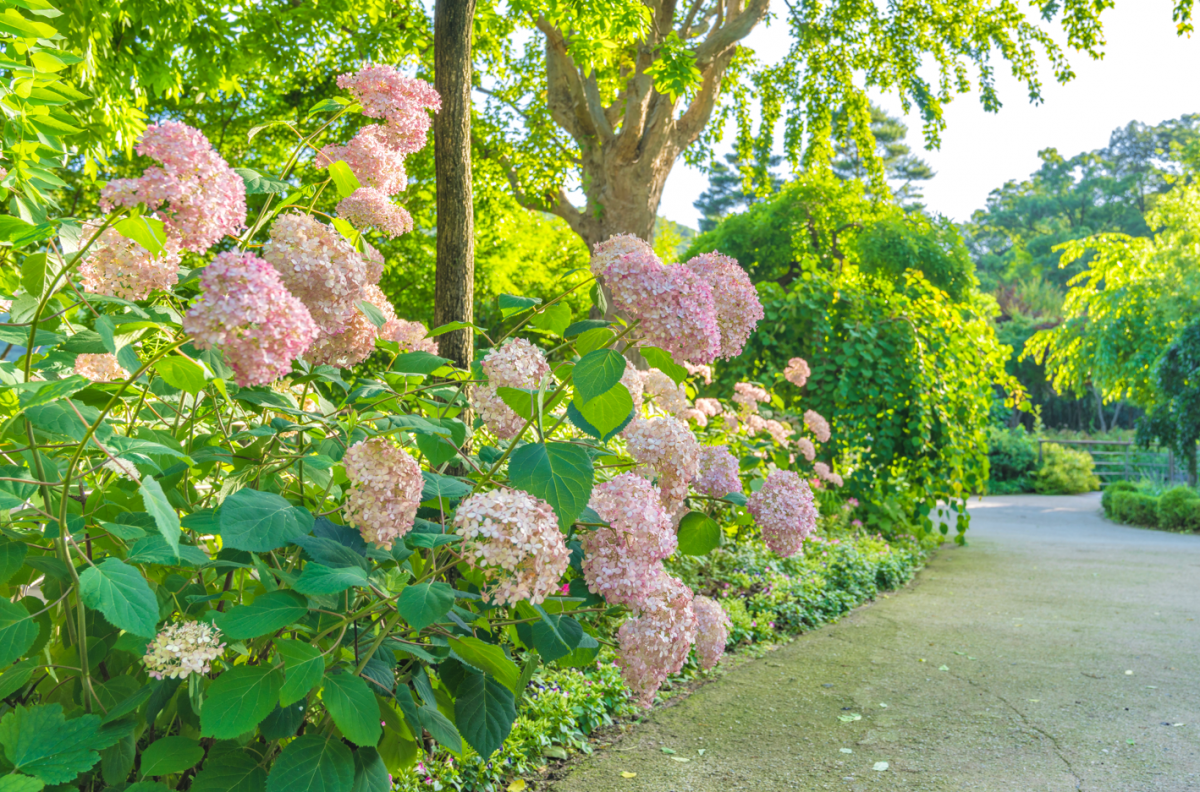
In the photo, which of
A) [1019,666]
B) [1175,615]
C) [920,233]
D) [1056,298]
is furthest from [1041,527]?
[1056,298]

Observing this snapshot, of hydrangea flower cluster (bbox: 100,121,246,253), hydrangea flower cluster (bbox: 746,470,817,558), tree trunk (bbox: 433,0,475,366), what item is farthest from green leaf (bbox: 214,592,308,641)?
tree trunk (bbox: 433,0,475,366)

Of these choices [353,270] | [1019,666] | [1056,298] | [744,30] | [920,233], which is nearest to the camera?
[353,270]

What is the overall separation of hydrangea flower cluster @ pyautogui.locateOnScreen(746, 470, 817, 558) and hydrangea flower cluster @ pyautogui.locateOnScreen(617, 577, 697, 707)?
45 cm

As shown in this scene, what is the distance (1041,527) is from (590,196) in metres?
7.95

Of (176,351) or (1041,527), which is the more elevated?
(176,351)

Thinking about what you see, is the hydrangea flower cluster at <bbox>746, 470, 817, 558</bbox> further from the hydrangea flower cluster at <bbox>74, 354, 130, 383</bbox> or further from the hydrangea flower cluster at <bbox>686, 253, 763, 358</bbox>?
the hydrangea flower cluster at <bbox>74, 354, 130, 383</bbox>

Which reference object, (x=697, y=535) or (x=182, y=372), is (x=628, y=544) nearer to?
(x=697, y=535)

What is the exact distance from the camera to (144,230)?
1049 mm

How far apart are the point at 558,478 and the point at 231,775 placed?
2.51ft

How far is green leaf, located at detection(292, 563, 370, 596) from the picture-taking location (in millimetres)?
1071

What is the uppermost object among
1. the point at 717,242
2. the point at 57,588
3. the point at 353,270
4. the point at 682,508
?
the point at 717,242

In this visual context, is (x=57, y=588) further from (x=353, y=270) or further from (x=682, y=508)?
(x=682, y=508)

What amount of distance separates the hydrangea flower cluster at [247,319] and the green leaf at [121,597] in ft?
1.13

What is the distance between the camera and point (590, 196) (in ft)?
27.7
